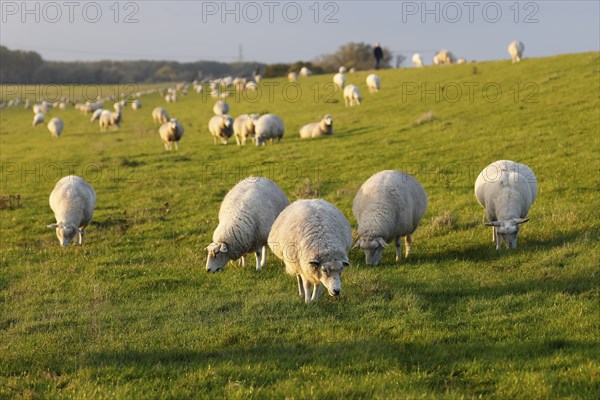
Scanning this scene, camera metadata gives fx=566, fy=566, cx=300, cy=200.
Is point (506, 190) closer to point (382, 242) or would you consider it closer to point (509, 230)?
point (509, 230)

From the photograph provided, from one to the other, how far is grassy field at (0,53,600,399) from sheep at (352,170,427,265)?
52 cm

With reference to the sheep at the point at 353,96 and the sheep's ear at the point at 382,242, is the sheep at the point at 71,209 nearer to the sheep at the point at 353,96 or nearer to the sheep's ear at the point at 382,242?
the sheep's ear at the point at 382,242

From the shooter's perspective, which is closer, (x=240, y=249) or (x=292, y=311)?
(x=292, y=311)

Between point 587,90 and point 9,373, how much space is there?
89.1 feet

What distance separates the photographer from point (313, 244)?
8.50 m

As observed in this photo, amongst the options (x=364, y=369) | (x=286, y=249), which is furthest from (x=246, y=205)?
(x=364, y=369)

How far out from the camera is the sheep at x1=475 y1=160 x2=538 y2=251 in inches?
423

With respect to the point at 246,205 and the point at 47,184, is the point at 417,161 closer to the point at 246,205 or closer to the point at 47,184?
the point at 246,205

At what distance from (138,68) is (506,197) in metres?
165

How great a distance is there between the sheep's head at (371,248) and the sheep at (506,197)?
6.80 ft

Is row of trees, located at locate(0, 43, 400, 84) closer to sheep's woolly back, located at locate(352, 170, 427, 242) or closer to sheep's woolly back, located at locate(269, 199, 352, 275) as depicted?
sheep's woolly back, located at locate(352, 170, 427, 242)

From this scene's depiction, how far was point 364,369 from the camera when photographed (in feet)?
20.6

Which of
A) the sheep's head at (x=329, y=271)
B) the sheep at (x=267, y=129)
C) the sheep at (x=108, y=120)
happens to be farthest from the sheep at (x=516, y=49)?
→ the sheep's head at (x=329, y=271)

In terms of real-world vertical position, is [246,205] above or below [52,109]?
below
